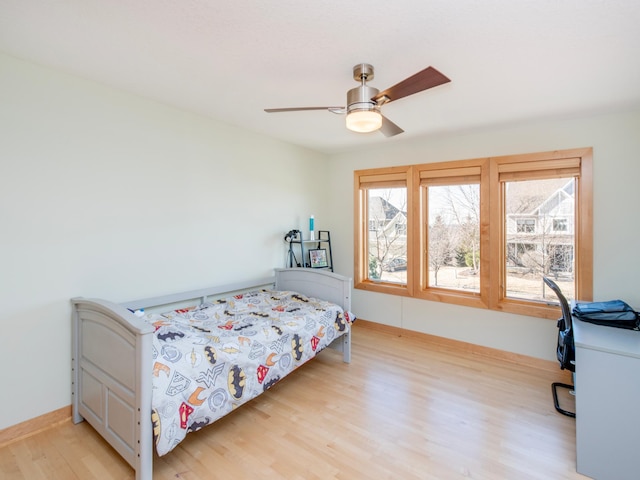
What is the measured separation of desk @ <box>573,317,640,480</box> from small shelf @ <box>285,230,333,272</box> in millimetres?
2724

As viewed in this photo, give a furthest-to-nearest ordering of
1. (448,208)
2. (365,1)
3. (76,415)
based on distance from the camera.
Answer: (448,208), (76,415), (365,1)

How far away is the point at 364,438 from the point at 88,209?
94.7 inches

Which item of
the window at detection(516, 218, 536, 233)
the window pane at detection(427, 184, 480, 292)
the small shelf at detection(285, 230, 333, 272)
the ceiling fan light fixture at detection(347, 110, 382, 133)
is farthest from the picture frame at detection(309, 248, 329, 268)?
the ceiling fan light fixture at detection(347, 110, 382, 133)

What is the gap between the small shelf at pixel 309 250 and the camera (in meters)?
3.84

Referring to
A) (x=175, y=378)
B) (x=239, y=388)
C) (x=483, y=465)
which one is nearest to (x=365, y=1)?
(x=175, y=378)

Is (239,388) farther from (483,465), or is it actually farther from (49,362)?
(483,465)

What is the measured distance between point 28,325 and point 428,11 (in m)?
2.85

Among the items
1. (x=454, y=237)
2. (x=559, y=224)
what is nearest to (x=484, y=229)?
(x=454, y=237)

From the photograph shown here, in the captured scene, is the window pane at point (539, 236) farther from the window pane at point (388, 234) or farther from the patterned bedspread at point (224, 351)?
the patterned bedspread at point (224, 351)

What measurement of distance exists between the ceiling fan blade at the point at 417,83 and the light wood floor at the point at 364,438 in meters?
2.07

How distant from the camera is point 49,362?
2.06m

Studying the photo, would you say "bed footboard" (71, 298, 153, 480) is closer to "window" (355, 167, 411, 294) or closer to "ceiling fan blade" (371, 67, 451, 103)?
"ceiling fan blade" (371, 67, 451, 103)

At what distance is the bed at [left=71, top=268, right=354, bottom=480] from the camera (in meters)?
1.55

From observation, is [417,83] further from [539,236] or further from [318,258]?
[318,258]
